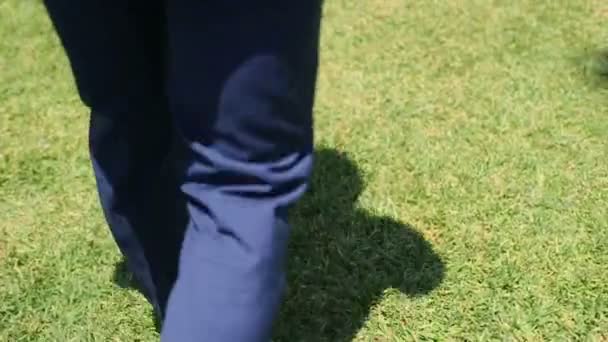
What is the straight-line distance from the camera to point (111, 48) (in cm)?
111

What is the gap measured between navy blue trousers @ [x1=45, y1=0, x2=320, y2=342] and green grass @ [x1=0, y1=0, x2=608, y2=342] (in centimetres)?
56

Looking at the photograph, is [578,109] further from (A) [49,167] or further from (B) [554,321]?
(A) [49,167]

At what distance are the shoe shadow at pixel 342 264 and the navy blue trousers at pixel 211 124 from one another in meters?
0.51

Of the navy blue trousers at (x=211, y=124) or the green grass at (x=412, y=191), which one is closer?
the navy blue trousers at (x=211, y=124)

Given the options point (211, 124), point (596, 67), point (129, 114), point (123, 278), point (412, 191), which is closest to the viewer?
point (211, 124)

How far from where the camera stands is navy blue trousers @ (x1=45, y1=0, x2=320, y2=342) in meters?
0.90

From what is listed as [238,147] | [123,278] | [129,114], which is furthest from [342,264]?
[238,147]

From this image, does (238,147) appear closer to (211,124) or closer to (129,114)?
(211,124)

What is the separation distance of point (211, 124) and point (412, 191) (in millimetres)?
1116

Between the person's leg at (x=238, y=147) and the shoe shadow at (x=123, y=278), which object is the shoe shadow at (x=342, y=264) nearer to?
the shoe shadow at (x=123, y=278)

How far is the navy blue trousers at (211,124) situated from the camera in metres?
0.90

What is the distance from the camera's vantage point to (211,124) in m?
0.94

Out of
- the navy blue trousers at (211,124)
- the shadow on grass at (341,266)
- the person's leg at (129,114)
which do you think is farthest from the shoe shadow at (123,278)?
the navy blue trousers at (211,124)

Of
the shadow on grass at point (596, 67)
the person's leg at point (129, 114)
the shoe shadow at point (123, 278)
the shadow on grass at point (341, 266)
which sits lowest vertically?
the shoe shadow at point (123, 278)
